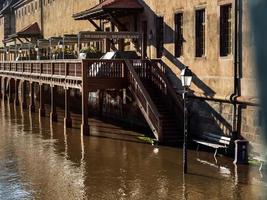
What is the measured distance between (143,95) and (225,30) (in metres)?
3.88

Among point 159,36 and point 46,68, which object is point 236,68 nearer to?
point 159,36

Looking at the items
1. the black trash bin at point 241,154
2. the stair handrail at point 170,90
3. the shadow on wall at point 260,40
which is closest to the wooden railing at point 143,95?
the stair handrail at point 170,90

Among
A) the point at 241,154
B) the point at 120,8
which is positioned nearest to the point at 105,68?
the point at 120,8

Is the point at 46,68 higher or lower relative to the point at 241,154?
higher

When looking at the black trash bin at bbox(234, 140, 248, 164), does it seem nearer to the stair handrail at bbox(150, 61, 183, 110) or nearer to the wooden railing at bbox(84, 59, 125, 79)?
the stair handrail at bbox(150, 61, 183, 110)

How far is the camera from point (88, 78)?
65.3 ft

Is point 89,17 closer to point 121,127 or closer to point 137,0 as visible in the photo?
→ point 137,0

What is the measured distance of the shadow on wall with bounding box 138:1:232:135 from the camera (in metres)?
16.9

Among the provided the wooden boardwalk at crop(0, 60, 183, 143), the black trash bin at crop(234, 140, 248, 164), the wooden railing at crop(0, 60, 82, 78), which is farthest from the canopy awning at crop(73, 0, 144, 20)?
the black trash bin at crop(234, 140, 248, 164)

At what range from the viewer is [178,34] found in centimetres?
2084

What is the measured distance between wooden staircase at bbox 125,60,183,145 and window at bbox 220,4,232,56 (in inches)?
Result: 107

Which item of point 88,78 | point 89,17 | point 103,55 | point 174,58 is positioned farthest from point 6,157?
point 89,17

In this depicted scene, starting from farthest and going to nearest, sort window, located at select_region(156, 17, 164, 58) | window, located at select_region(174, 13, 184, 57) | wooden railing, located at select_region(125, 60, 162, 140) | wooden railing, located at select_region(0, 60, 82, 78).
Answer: window, located at select_region(156, 17, 164, 58) → wooden railing, located at select_region(0, 60, 82, 78) → window, located at select_region(174, 13, 184, 57) → wooden railing, located at select_region(125, 60, 162, 140)

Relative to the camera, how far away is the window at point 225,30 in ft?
55.1
